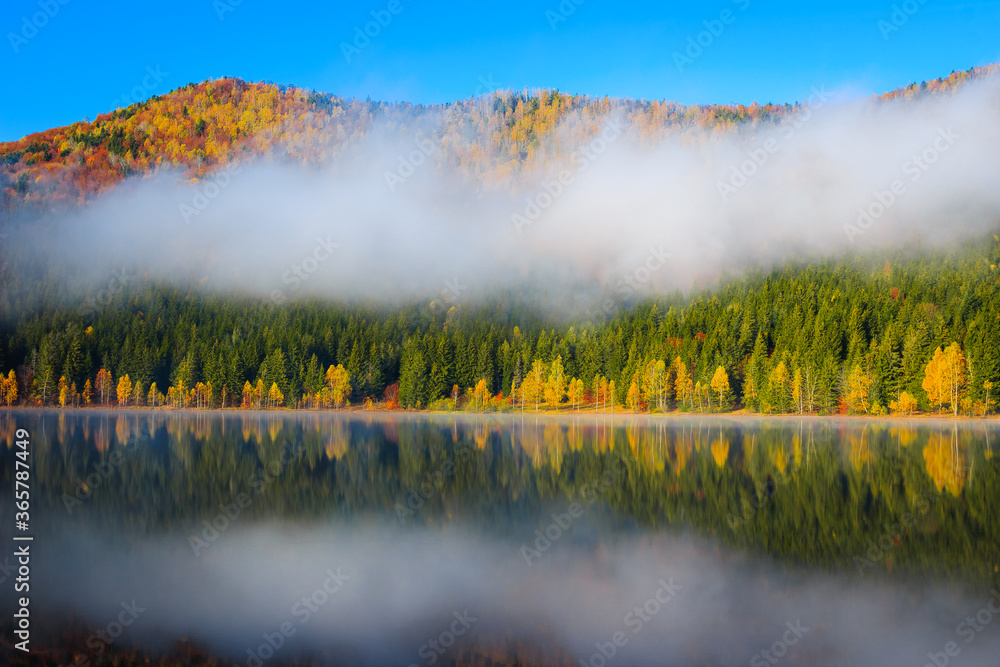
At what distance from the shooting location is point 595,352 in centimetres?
14438

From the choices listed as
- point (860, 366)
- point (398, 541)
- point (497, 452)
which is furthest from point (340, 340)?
point (398, 541)

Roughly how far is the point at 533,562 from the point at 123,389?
151 m

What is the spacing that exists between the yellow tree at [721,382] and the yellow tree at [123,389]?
11935 centimetres

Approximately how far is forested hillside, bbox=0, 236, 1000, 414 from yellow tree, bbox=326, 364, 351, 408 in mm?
299

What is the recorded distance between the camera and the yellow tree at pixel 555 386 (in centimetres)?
13300

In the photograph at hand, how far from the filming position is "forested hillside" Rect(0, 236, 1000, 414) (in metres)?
111

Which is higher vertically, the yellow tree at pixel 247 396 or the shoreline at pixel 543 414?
the yellow tree at pixel 247 396

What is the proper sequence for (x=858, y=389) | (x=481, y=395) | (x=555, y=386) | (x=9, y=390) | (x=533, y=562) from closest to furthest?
(x=533, y=562)
(x=858, y=389)
(x=555, y=386)
(x=481, y=395)
(x=9, y=390)

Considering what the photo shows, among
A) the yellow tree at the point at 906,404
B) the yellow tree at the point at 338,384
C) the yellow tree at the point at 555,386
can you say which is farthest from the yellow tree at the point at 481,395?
the yellow tree at the point at 906,404

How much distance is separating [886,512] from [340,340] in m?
147

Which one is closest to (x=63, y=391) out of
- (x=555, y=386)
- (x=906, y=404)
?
(x=555, y=386)

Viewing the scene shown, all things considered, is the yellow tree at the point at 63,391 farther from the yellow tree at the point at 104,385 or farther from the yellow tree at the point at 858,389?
the yellow tree at the point at 858,389

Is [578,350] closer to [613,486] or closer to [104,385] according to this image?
[104,385]

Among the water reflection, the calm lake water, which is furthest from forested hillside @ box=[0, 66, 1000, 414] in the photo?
the calm lake water
